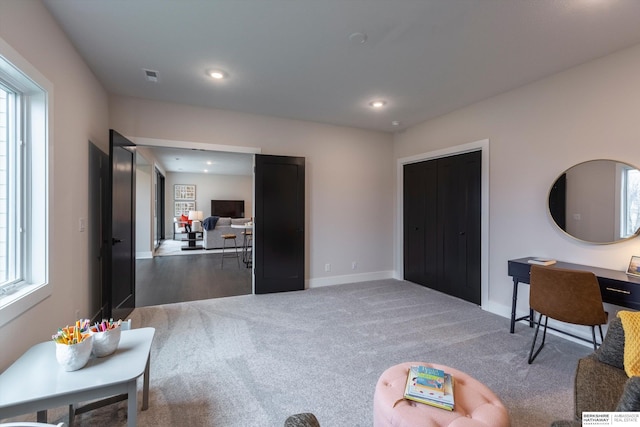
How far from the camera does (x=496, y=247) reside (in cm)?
352

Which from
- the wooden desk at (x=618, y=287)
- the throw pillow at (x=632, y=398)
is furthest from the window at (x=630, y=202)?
the throw pillow at (x=632, y=398)

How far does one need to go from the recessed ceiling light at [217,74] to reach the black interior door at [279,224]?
1312mm

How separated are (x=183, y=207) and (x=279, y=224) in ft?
26.7

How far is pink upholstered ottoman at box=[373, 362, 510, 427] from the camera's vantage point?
1.20 metres

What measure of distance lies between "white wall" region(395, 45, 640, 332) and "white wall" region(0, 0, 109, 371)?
14.3 ft

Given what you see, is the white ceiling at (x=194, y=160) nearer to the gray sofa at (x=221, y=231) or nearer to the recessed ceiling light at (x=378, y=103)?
the gray sofa at (x=221, y=231)

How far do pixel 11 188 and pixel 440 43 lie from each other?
3.33 m

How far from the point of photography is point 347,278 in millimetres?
4844

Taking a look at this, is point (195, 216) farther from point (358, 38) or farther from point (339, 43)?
point (358, 38)

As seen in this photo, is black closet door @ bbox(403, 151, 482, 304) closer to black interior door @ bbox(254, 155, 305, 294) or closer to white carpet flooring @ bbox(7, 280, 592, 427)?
white carpet flooring @ bbox(7, 280, 592, 427)

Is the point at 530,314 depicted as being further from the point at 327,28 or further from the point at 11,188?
the point at 11,188

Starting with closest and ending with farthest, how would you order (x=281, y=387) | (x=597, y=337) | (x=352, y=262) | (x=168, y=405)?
(x=168, y=405)
(x=281, y=387)
(x=597, y=337)
(x=352, y=262)

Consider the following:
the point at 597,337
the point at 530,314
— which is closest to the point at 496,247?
the point at 530,314

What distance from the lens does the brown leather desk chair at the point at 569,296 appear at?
2.14 metres
